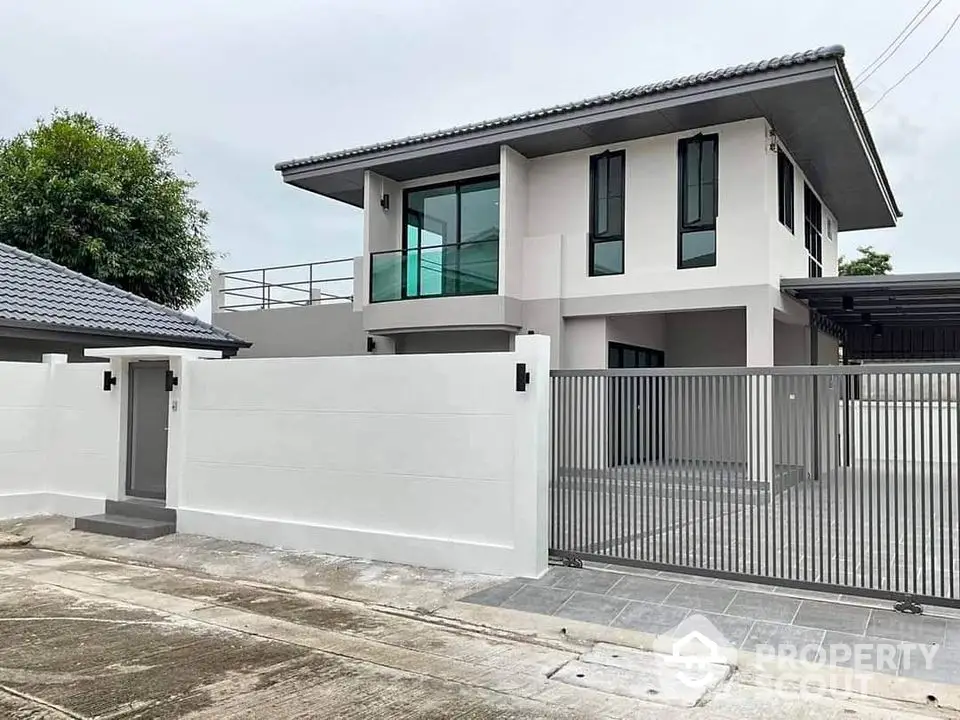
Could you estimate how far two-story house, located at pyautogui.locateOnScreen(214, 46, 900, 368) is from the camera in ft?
38.5

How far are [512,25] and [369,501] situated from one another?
10056 mm

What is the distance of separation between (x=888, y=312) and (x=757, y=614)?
1022 centimetres

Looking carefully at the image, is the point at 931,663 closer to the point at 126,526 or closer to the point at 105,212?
the point at 126,526

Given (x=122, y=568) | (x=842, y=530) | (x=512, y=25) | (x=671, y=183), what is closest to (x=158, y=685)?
(x=122, y=568)

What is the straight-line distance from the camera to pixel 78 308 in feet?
40.7

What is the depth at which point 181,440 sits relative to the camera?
30.3 ft

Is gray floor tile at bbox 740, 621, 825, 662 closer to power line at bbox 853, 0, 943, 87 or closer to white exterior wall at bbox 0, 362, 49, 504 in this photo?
power line at bbox 853, 0, 943, 87

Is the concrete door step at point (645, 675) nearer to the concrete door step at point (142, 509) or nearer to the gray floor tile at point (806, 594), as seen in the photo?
the gray floor tile at point (806, 594)

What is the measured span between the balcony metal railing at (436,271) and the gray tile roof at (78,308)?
3281 millimetres

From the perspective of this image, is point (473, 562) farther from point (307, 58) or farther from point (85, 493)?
point (307, 58)

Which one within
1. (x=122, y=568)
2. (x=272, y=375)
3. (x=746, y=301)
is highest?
(x=746, y=301)

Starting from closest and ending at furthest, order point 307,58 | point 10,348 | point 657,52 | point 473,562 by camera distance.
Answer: point 473,562
point 10,348
point 307,58
point 657,52

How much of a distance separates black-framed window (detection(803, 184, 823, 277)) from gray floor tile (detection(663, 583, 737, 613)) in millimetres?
10000

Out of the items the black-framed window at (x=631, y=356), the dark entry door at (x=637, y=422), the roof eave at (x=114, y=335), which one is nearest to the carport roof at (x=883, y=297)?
the black-framed window at (x=631, y=356)
